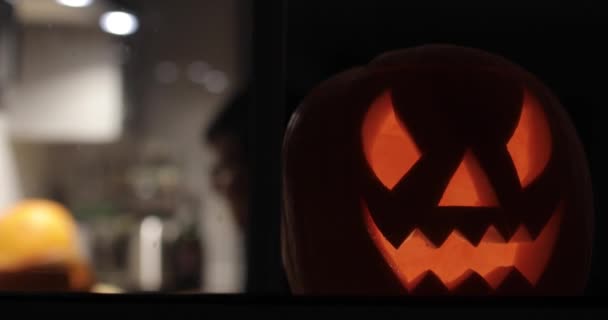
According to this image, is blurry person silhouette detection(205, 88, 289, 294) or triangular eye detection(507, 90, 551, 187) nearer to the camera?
triangular eye detection(507, 90, 551, 187)

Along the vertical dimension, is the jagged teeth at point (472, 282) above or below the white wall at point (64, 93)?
below

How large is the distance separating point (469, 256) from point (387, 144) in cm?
11

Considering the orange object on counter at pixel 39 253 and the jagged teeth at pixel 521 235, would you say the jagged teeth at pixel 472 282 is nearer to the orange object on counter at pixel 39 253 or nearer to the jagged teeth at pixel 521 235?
the jagged teeth at pixel 521 235

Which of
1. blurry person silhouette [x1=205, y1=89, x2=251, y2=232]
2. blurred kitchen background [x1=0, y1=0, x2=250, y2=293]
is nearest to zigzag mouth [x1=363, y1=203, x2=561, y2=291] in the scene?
blurry person silhouette [x1=205, y1=89, x2=251, y2=232]

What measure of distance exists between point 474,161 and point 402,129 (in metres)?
0.06

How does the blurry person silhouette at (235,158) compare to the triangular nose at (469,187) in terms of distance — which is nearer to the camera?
the triangular nose at (469,187)

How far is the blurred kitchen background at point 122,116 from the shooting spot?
318 cm

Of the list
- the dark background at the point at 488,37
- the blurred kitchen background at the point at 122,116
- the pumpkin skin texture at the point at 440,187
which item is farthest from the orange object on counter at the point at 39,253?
the blurred kitchen background at the point at 122,116

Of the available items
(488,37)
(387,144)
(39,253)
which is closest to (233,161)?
(39,253)

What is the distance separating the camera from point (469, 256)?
649 millimetres

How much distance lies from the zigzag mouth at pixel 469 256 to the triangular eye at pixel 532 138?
4 centimetres

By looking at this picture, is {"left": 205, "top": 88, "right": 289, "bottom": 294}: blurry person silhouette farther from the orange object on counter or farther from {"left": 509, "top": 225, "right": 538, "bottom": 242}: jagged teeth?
{"left": 509, "top": 225, "right": 538, "bottom": 242}: jagged teeth

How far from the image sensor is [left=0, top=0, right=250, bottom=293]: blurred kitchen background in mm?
3184

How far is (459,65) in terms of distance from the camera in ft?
2.17
